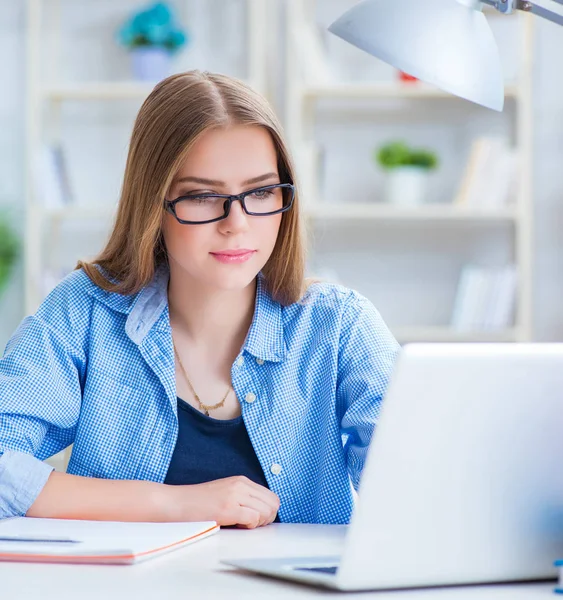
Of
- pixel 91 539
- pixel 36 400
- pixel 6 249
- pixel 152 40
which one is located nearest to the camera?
pixel 91 539

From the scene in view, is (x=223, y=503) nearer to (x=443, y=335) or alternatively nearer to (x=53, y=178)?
(x=443, y=335)

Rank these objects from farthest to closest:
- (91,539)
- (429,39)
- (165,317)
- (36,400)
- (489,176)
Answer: (489,176) → (165,317) → (36,400) → (429,39) → (91,539)

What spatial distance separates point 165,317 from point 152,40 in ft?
7.10

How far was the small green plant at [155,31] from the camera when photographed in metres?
3.45

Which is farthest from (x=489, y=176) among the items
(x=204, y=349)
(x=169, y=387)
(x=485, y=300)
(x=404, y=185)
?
(x=169, y=387)

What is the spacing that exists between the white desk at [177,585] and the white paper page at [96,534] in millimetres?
24

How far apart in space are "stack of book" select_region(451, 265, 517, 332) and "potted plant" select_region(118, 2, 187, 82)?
1.34 meters

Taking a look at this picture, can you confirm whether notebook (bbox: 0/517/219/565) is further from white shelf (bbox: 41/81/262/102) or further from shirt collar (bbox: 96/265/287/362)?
white shelf (bbox: 41/81/262/102)

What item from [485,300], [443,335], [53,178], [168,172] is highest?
[168,172]

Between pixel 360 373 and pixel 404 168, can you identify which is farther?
pixel 404 168

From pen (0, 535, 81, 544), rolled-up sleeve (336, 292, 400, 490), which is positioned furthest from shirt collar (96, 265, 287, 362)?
pen (0, 535, 81, 544)

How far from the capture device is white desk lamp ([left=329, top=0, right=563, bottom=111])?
3.82ft

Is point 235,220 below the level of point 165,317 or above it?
above

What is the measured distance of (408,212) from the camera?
337cm
